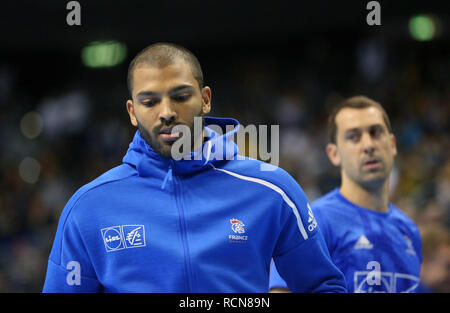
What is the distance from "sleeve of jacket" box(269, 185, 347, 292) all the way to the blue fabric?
1.02 m

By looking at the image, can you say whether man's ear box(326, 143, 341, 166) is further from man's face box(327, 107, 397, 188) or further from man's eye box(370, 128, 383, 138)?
man's eye box(370, 128, 383, 138)

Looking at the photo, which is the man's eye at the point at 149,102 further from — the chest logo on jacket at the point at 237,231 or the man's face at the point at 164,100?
the chest logo on jacket at the point at 237,231

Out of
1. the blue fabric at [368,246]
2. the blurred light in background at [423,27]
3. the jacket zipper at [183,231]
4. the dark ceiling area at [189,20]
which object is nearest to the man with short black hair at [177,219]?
the jacket zipper at [183,231]

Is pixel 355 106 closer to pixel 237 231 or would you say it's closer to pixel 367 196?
pixel 367 196

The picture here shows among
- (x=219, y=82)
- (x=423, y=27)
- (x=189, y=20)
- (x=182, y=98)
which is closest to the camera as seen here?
(x=182, y=98)

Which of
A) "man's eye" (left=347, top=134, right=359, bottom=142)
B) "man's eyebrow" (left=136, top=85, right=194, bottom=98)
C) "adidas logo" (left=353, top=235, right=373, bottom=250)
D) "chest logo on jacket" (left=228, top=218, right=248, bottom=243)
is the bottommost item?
"chest logo on jacket" (left=228, top=218, right=248, bottom=243)

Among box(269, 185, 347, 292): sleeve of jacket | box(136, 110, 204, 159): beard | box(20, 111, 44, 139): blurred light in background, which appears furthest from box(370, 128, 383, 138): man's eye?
box(20, 111, 44, 139): blurred light in background

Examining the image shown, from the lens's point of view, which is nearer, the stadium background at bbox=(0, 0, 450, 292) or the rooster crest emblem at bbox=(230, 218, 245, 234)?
the rooster crest emblem at bbox=(230, 218, 245, 234)

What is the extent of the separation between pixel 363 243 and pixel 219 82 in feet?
27.8

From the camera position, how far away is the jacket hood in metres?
2.44

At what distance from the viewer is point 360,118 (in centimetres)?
383

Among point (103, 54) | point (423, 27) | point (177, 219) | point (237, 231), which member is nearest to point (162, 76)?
point (177, 219)

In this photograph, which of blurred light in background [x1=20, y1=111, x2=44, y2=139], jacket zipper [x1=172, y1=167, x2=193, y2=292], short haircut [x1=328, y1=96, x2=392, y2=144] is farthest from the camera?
blurred light in background [x1=20, y1=111, x2=44, y2=139]
